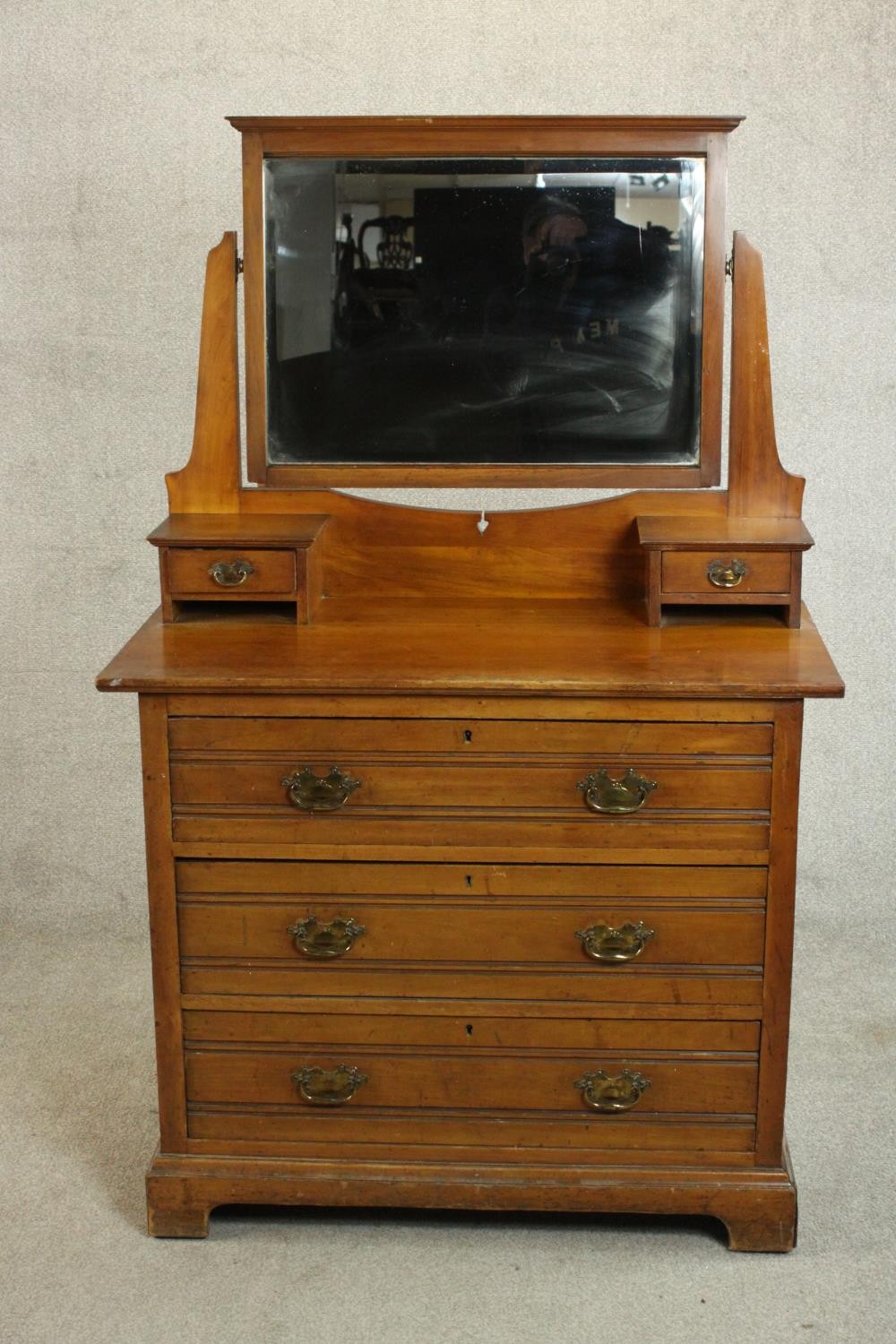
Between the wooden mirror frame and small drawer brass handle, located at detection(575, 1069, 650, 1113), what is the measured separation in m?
0.99

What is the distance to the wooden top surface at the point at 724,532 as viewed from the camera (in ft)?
9.34

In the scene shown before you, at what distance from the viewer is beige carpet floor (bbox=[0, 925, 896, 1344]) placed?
2.66 m

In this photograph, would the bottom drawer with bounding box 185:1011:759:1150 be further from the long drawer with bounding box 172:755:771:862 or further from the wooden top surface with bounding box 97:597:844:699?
the wooden top surface with bounding box 97:597:844:699

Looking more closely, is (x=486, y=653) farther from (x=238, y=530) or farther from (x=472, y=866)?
(x=238, y=530)

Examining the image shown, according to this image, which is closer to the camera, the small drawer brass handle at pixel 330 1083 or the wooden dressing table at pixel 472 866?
the wooden dressing table at pixel 472 866

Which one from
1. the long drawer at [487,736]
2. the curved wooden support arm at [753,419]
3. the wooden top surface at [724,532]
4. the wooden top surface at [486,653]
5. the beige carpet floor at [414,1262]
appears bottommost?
the beige carpet floor at [414,1262]

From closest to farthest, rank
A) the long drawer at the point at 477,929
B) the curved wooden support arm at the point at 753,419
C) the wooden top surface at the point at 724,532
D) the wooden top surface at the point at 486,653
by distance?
the wooden top surface at the point at 486,653
the long drawer at the point at 477,929
the wooden top surface at the point at 724,532
the curved wooden support arm at the point at 753,419

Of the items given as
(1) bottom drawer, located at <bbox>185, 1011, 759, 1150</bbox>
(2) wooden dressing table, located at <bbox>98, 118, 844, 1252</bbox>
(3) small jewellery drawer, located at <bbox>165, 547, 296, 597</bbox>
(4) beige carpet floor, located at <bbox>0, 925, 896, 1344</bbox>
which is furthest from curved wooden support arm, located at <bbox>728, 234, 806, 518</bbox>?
(4) beige carpet floor, located at <bbox>0, 925, 896, 1344</bbox>

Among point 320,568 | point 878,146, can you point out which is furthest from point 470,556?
point 878,146

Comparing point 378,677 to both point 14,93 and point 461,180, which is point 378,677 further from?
point 14,93

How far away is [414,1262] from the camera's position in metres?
2.81

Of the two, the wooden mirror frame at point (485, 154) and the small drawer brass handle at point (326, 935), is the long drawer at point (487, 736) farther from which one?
the wooden mirror frame at point (485, 154)

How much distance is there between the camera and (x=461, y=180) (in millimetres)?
2979

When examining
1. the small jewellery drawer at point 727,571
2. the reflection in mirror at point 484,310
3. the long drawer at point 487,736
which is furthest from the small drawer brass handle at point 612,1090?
the reflection in mirror at point 484,310
